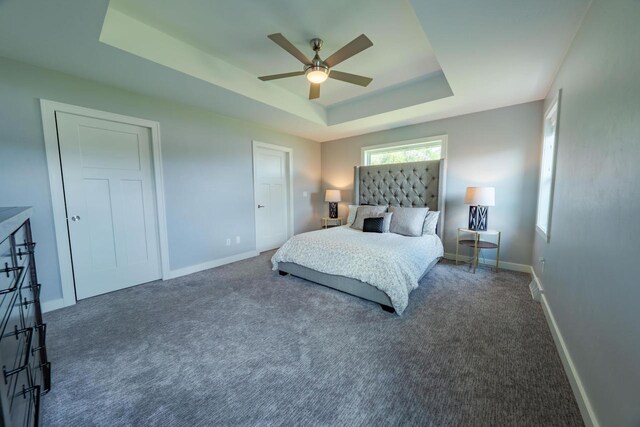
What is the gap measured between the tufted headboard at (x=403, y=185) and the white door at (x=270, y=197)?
1.48 meters

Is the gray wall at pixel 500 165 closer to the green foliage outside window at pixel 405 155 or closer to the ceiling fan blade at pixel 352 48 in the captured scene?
the green foliage outside window at pixel 405 155

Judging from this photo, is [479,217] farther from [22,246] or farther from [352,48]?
[22,246]

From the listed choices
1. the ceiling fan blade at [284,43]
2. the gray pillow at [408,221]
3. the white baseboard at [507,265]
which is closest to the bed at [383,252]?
the gray pillow at [408,221]

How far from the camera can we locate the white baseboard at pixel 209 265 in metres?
3.35

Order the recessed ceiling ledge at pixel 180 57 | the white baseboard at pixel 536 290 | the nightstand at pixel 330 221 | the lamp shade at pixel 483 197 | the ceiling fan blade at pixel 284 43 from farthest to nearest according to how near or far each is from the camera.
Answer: the nightstand at pixel 330 221
the lamp shade at pixel 483 197
the white baseboard at pixel 536 290
the recessed ceiling ledge at pixel 180 57
the ceiling fan blade at pixel 284 43

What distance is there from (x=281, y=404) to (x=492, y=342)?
5.49 ft

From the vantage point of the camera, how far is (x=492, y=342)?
6.25 ft

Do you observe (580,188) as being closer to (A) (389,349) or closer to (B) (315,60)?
(A) (389,349)

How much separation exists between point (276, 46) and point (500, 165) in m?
3.40

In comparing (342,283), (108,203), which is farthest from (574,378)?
(108,203)

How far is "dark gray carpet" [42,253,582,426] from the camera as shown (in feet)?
4.39

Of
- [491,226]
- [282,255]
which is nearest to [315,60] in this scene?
[282,255]

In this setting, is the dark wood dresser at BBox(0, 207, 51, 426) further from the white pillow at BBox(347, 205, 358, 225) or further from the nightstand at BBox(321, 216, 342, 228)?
the nightstand at BBox(321, 216, 342, 228)

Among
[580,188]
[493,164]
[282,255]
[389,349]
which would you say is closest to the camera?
[580,188]
